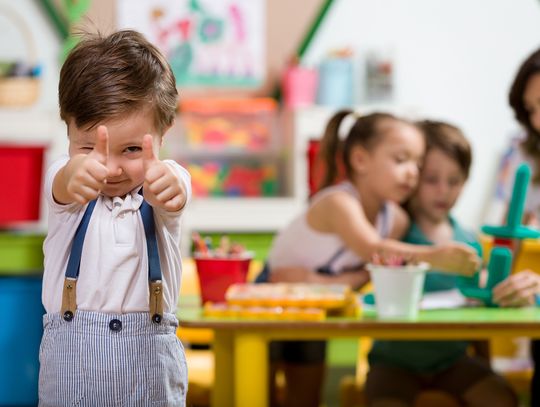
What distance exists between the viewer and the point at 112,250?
1104 millimetres

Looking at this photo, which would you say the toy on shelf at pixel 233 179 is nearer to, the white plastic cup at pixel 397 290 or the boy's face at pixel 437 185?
the boy's face at pixel 437 185

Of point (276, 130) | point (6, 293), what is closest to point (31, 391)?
point (6, 293)

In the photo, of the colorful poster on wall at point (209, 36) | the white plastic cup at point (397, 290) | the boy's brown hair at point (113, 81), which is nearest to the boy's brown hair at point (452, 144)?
the white plastic cup at point (397, 290)

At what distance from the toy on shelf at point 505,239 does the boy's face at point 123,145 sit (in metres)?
0.89

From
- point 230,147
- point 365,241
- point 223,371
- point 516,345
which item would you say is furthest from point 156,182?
point 230,147

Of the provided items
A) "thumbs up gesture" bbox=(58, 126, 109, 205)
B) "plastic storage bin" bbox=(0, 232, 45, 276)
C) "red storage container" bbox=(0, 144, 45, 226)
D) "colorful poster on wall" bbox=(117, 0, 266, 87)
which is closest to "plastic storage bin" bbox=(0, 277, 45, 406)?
"plastic storage bin" bbox=(0, 232, 45, 276)

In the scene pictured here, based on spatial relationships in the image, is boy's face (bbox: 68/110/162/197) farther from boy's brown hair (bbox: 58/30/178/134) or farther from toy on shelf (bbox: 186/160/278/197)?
toy on shelf (bbox: 186/160/278/197)

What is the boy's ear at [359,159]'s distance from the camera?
2279 mm

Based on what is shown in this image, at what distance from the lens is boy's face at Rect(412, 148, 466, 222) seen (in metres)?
2.16

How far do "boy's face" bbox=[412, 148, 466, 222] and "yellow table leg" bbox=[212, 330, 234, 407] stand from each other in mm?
601

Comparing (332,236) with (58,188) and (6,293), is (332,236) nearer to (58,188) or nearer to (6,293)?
(58,188)

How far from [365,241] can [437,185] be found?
0.21 metres

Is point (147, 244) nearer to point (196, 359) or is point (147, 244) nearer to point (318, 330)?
point (318, 330)

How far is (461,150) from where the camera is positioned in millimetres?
2150
